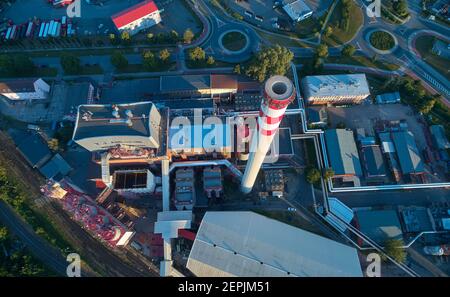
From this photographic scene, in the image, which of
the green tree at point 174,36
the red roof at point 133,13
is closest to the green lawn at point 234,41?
the green tree at point 174,36

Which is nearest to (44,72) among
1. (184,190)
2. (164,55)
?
(164,55)

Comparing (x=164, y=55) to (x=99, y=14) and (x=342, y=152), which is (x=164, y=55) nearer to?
(x=99, y=14)

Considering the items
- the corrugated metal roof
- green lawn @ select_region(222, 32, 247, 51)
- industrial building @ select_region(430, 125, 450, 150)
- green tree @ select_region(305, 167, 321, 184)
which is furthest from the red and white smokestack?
industrial building @ select_region(430, 125, 450, 150)

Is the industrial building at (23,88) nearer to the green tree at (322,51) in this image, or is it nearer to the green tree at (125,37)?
the green tree at (125,37)

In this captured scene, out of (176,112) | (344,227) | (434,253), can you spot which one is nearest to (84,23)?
(176,112)

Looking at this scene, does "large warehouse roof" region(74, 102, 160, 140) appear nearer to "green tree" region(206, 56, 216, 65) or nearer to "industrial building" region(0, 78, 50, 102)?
"industrial building" region(0, 78, 50, 102)

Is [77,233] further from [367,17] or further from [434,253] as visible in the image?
[367,17]
